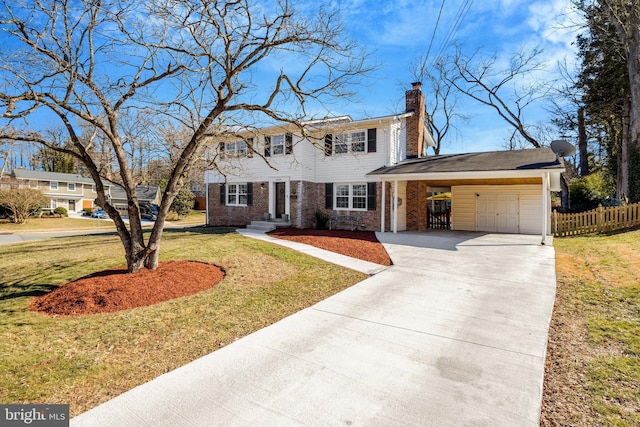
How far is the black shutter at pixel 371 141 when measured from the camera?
15.3 metres

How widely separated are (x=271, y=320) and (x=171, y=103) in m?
5.00

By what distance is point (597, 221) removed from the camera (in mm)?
13086

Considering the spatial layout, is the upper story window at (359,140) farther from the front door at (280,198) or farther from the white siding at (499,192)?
the white siding at (499,192)

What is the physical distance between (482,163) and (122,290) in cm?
1278

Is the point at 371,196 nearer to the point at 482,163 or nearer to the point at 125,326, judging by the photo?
the point at 482,163

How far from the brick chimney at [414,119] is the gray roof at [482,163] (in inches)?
48.6

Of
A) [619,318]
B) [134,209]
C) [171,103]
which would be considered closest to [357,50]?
[171,103]

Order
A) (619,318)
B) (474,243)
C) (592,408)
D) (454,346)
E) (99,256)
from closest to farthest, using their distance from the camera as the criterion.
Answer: (592,408) → (454,346) → (619,318) → (99,256) → (474,243)

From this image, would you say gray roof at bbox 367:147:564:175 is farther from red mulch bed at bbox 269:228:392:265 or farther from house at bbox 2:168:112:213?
house at bbox 2:168:112:213

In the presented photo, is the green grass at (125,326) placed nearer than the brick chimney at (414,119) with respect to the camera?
Yes

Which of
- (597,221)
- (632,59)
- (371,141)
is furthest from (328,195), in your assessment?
(632,59)

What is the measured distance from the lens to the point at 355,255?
9648 mm

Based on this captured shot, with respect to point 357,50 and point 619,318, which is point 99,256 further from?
point 619,318

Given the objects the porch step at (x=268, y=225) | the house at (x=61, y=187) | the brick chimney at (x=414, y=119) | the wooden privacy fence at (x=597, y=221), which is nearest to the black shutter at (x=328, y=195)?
the porch step at (x=268, y=225)
